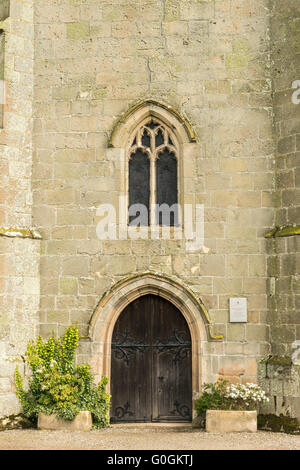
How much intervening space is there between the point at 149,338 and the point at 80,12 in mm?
5697

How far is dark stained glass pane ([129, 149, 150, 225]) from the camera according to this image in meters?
12.1

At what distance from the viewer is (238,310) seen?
1156cm

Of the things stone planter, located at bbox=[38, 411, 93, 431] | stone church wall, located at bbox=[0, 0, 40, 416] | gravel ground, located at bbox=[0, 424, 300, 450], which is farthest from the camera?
stone church wall, located at bbox=[0, 0, 40, 416]

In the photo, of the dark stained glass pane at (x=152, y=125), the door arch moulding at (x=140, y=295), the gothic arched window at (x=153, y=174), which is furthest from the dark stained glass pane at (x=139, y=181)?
the door arch moulding at (x=140, y=295)

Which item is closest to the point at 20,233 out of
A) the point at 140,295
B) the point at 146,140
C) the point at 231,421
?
the point at 140,295

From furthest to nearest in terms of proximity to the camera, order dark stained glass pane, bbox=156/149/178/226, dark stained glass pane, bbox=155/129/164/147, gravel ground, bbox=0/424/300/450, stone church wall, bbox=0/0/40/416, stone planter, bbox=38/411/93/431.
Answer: dark stained glass pane, bbox=155/129/164/147 < dark stained glass pane, bbox=156/149/178/226 < stone church wall, bbox=0/0/40/416 < stone planter, bbox=38/411/93/431 < gravel ground, bbox=0/424/300/450

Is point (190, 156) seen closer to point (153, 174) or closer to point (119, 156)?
point (153, 174)

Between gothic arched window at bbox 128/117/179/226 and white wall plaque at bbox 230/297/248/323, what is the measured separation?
1.72 meters

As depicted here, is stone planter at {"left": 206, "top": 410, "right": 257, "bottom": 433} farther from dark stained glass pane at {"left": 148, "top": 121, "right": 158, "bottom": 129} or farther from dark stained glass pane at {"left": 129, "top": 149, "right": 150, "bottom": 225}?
dark stained glass pane at {"left": 148, "top": 121, "right": 158, "bottom": 129}

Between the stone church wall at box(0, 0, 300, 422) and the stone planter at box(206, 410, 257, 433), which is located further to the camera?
the stone church wall at box(0, 0, 300, 422)

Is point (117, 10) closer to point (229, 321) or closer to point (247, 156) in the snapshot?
point (247, 156)

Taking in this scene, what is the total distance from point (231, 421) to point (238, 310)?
5.92 feet

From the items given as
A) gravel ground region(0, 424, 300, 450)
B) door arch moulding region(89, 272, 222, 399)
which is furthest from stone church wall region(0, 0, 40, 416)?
gravel ground region(0, 424, 300, 450)

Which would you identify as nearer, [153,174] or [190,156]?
[190,156]
